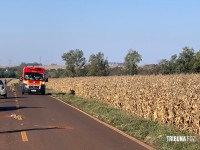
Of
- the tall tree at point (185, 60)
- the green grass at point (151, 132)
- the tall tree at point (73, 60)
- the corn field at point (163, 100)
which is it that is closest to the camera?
the green grass at point (151, 132)

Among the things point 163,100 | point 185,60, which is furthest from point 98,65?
point 163,100

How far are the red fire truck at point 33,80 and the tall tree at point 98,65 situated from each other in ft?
134

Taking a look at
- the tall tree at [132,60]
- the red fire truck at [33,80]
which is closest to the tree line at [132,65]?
the tall tree at [132,60]

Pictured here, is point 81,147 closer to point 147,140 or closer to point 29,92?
point 147,140

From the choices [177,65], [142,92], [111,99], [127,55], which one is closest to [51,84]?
[127,55]

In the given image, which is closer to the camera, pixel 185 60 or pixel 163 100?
pixel 163 100

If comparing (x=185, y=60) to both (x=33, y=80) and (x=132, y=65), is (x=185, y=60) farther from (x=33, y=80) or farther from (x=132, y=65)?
(x=132, y=65)

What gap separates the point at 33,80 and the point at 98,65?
43127 millimetres

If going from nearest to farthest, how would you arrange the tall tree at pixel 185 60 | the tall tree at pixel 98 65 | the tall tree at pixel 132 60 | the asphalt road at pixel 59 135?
the asphalt road at pixel 59 135 < the tall tree at pixel 185 60 < the tall tree at pixel 132 60 < the tall tree at pixel 98 65

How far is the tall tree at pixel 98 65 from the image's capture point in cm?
8781

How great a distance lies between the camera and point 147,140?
1304 centimetres

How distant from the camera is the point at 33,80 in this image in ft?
152

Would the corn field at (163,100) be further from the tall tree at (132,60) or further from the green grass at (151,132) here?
the tall tree at (132,60)

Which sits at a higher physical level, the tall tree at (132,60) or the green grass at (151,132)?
the tall tree at (132,60)
